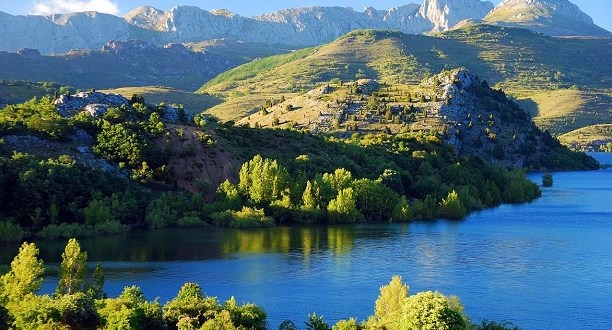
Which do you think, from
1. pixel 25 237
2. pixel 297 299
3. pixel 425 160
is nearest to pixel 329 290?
pixel 297 299

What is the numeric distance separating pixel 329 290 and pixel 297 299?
419 centimetres

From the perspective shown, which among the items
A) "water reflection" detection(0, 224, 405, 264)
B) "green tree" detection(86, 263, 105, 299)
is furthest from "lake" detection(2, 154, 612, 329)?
"green tree" detection(86, 263, 105, 299)

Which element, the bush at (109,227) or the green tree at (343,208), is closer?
the bush at (109,227)

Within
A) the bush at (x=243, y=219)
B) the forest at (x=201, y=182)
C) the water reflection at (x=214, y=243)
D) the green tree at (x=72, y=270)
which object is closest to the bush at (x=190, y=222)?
the forest at (x=201, y=182)

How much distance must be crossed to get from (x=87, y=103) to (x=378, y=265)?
6980 centimetres

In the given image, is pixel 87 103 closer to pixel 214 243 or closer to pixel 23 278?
pixel 214 243

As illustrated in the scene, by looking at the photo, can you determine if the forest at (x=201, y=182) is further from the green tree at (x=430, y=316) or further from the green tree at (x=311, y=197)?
the green tree at (x=430, y=316)

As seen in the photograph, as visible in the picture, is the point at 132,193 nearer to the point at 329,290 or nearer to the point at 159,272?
the point at 159,272

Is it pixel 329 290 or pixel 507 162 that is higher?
pixel 507 162

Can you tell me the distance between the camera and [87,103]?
429 ft

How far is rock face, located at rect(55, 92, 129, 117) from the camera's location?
125562mm

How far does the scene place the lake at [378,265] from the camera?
64062 millimetres

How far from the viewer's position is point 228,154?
120938 mm

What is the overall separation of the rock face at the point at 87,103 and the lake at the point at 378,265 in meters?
35.5
